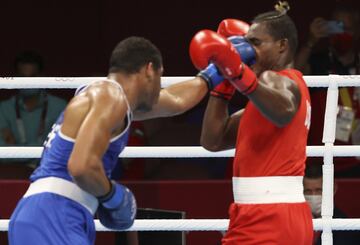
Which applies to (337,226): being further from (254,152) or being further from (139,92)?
(139,92)

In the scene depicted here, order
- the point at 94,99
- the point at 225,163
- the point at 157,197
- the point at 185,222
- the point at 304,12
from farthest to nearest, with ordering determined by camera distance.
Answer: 1. the point at 304,12
2. the point at 225,163
3. the point at 157,197
4. the point at 185,222
5. the point at 94,99

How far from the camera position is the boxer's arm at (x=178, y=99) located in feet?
13.7

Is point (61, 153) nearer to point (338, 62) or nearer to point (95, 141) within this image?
point (95, 141)

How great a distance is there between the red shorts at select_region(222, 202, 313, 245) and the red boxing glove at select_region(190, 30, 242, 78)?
528 mm

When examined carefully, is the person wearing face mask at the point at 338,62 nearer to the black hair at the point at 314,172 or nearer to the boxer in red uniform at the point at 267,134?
the black hair at the point at 314,172

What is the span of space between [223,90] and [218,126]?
14 cm

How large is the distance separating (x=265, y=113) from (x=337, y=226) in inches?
38.5

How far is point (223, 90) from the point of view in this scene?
4160 millimetres

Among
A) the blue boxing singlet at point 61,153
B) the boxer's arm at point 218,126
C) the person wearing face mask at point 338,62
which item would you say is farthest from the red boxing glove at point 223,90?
the person wearing face mask at point 338,62

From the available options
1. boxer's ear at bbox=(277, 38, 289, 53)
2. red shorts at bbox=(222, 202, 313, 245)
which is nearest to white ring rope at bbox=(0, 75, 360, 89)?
boxer's ear at bbox=(277, 38, 289, 53)

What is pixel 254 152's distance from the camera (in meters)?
3.98

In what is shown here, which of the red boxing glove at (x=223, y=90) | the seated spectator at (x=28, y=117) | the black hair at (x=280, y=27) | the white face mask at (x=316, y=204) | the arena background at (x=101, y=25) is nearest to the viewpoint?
the black hair at (x=280, y=27)

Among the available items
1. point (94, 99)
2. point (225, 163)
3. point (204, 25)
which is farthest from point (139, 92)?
point (204, 25)

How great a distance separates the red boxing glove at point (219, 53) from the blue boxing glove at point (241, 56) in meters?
0.18
